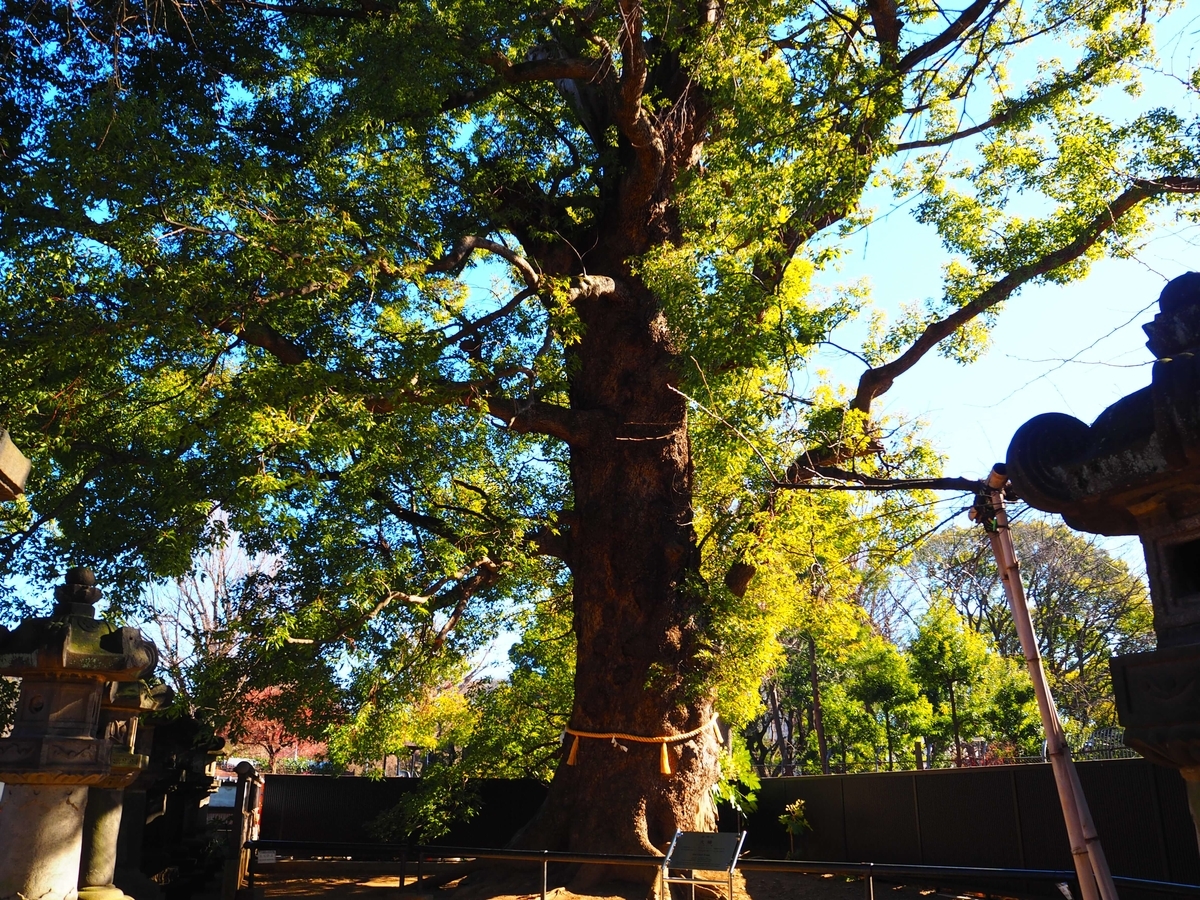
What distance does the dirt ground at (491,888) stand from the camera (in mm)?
9144

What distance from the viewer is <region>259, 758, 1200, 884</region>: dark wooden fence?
1023 centimetres

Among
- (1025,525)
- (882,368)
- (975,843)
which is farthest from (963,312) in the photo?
(1025,525)

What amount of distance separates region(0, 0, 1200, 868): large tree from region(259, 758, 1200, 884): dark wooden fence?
440 centimetres

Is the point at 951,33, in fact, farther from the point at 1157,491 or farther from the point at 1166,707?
the point at 1166,707

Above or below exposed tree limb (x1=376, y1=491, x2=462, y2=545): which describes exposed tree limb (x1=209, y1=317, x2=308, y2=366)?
above

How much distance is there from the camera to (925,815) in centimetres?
1384

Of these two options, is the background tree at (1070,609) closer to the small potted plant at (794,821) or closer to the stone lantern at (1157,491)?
the small potted plant at (794,821)

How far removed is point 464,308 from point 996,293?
6534mm

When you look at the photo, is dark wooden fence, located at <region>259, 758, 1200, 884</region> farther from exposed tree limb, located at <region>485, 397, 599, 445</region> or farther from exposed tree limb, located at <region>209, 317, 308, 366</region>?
exposed tree limb, located at <region>209, 317, 308, 366</region>

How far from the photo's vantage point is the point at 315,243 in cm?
812

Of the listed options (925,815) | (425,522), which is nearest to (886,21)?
(425,522)

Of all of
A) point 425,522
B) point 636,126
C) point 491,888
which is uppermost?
point 636,126

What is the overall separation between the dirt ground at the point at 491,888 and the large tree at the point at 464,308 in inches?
22.1

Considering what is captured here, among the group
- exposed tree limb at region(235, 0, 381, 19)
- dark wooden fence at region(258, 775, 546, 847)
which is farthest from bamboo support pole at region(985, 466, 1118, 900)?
dark wooden fence at region(258, 775, 546, 847)
